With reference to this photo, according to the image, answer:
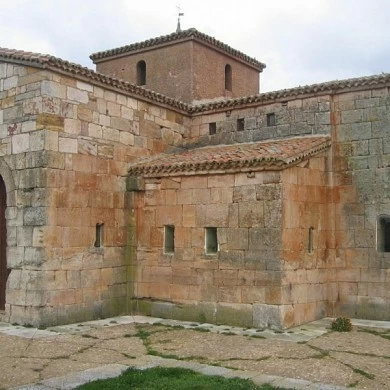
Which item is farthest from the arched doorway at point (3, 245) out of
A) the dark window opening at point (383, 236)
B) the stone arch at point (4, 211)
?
the dark window opening at point (383, 236)

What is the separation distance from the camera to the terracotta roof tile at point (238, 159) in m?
9.55

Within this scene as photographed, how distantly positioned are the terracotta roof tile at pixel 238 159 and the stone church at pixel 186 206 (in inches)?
1.4

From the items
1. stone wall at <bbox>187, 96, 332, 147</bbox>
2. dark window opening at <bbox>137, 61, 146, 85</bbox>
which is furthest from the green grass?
dark window opening at <bbox>137, 61, 146, 85</bbox>

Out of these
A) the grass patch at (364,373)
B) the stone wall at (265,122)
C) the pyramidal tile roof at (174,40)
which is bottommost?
the grass patch at (364,373)

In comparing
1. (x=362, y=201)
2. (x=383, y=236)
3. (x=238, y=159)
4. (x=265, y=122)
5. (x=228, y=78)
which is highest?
(x=228, y=78)

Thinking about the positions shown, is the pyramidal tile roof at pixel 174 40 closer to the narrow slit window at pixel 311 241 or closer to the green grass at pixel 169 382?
the narrow slit window at pixel 311 241

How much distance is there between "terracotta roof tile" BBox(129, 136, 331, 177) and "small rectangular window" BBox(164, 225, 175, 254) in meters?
1.11

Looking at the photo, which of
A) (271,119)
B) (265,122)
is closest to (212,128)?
(265,122)

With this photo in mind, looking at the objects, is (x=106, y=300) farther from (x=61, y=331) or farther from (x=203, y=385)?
(x=203, y=385)

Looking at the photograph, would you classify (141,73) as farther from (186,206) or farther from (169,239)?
(169,239)

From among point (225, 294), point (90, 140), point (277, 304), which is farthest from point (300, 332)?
point (90, 140)

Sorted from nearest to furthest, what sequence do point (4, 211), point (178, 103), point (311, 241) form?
point (311, 241), point (4, 211), point (178, 103)

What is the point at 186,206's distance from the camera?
1061 cm

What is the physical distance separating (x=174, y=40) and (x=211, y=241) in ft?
24.1
